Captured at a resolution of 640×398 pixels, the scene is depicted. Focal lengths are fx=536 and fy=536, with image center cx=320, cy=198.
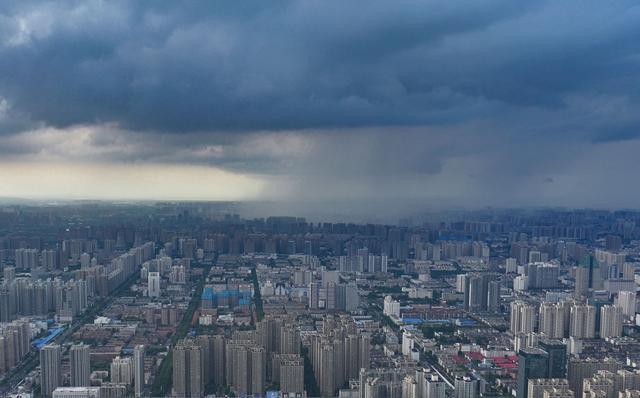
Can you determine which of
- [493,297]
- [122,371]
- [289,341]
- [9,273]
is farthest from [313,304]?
[9,273]

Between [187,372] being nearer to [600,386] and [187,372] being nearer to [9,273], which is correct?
[600,386]

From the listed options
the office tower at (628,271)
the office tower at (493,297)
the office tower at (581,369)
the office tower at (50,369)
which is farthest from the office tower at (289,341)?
the office tower at (628,271)

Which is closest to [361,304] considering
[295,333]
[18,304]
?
[295,333]

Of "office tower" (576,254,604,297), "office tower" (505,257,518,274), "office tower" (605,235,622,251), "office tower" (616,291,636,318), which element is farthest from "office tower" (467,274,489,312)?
"office tower" (605,235,622,251)

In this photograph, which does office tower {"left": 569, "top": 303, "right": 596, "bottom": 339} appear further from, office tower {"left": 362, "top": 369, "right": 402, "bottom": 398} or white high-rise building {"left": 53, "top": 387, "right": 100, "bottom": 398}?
white high-rise building {"left": 53, "top": 387, "right": 100, "bottom": 398}

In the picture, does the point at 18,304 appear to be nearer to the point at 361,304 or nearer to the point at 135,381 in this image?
the point at 135,381

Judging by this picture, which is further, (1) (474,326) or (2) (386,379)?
(1) (474,326)
